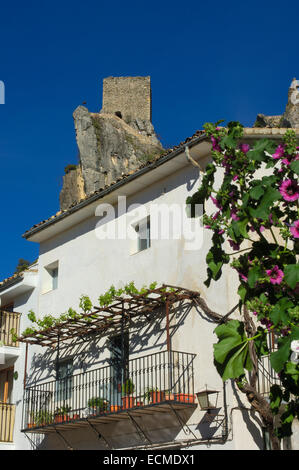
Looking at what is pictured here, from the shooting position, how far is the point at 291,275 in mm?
6789

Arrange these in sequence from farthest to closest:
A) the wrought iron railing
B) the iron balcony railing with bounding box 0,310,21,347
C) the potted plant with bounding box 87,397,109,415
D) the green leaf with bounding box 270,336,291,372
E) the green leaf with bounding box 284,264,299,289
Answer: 1. the iron balcony railing with bounding box 0,310,21,347
2. the wrought iron railing
3. the potted plant with bounding box 87,397,109,415
4. the green leaf with bounding box 284,264,299,289
5. the green leaf with bounding box 270,336,291,372

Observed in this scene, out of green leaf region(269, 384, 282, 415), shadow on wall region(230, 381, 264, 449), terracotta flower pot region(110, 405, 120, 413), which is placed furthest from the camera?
terracotta flower pot region(110, 405, 120, 413)

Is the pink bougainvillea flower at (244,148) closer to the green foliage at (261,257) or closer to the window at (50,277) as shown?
the green foliage at (261,257)

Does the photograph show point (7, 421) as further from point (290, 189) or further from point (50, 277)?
point (290, 189)

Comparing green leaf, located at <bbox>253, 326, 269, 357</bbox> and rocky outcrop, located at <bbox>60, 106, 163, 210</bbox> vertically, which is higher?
rocky outcrop, located at <bbox>60, 106, 163, 210</bbox>

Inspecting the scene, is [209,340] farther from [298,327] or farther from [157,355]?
[298,327]

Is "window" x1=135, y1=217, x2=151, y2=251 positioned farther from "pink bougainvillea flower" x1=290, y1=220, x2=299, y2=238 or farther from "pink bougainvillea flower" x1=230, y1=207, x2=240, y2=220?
"pink bougainvillea flower" x1=290, y1=220, x2=299, y2=238

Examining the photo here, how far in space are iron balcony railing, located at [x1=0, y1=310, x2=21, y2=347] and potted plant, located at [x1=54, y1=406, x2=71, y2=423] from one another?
368 centimetres

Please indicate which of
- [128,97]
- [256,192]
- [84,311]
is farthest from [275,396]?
[128,97]

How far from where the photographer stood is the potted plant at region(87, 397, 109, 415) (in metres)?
15.6

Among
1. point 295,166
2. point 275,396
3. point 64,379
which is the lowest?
point 275,396

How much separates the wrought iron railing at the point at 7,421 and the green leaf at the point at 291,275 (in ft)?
45.1

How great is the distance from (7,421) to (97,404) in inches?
180

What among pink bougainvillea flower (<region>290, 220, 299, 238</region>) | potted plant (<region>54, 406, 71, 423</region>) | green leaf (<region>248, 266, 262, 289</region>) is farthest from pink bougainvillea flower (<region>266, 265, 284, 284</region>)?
potted plant (<region>54, 406, 71, 423</region>)
